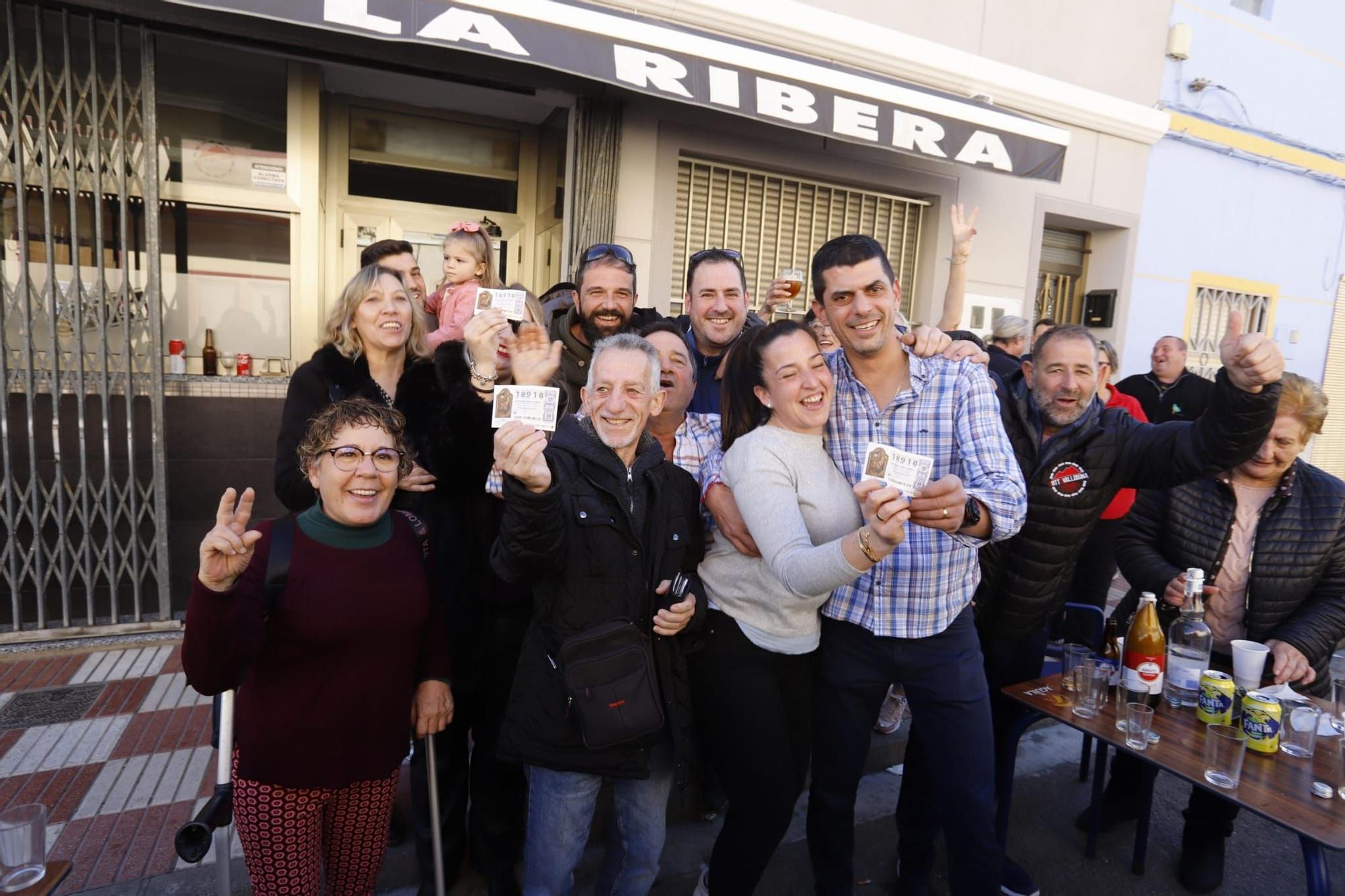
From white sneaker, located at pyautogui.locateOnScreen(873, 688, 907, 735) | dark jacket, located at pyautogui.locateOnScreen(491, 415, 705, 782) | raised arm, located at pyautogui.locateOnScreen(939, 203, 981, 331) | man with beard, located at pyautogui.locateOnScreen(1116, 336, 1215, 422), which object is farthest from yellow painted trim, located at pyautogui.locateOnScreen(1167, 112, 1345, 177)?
dark jacket, located at pyautogui.locateOnScreen(491, 415, 705, 782)

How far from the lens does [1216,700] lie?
2.42m

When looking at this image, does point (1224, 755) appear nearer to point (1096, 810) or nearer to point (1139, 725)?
point (1139, 725)

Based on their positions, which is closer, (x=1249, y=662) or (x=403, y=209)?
(x=1249, y=662)

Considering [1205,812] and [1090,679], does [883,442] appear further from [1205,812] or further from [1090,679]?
[1205,812]

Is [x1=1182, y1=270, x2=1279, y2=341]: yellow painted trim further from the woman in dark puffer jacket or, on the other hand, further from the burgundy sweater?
the burgundy sweater

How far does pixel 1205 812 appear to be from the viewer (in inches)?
113

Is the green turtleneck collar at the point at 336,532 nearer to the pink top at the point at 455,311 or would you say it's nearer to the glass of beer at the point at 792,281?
the pink top at the point at 455,311

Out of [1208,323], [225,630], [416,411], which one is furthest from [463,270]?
[1208,323]

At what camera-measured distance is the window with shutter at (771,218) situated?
6.05m

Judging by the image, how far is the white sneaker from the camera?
3.87 m

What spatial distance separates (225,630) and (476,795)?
4.15ft

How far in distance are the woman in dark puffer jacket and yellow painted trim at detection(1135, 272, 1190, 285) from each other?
606 cm

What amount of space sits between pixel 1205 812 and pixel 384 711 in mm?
3140

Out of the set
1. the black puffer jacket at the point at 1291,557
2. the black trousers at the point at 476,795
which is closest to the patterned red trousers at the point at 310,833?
the black trousers at the point at 476,795
